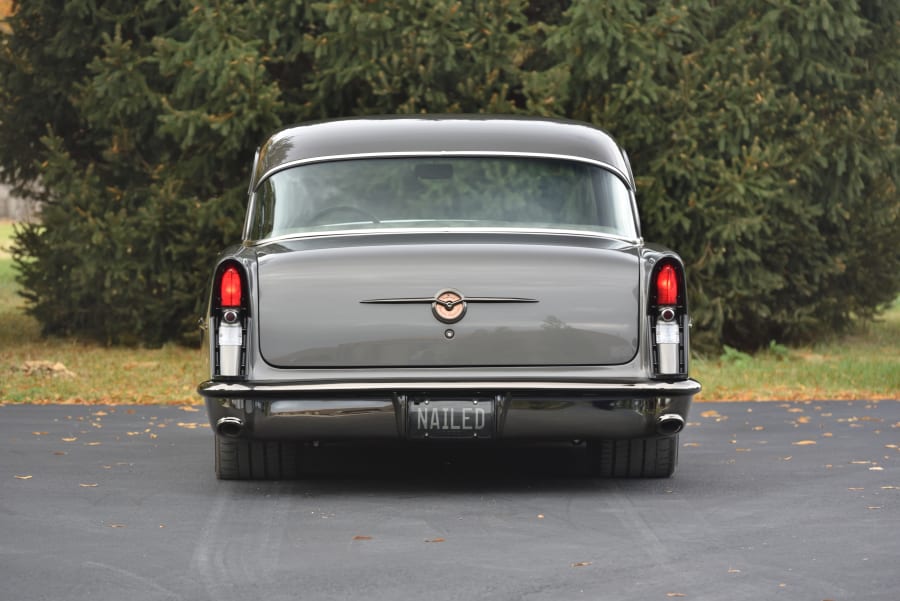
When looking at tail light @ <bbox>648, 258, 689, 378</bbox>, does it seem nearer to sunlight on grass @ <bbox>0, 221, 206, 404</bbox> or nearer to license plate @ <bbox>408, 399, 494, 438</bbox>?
license plate @ <bbox>408, 399, 494, 438</bbox>

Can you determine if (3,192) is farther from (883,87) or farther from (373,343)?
(373,343)

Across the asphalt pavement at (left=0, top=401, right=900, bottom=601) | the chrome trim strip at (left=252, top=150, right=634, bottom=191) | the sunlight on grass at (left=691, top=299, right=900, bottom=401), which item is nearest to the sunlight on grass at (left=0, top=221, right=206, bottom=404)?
the asphalt pavement at (left=0, top=401, right=900, bottom=601)

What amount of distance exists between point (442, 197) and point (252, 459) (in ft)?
5.71

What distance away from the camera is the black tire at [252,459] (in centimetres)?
861

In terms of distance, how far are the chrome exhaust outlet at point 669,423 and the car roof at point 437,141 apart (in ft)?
5.29

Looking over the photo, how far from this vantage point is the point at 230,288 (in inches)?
310

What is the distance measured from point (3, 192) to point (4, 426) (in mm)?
58532

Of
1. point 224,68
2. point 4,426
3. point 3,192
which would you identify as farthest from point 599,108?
point 3,192

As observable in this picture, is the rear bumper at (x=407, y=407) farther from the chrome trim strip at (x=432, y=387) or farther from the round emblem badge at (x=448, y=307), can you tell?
the round emblem badge at (x=448, y=307)

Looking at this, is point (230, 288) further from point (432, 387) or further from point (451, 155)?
point (451, 155)

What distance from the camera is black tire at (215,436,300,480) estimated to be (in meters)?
8.61

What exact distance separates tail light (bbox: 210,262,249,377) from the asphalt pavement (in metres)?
0.69

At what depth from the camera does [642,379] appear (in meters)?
7.84

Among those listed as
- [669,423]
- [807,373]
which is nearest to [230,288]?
[669,423]
